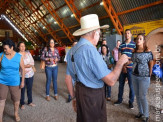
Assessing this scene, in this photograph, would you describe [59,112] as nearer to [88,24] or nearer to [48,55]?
[48,55]

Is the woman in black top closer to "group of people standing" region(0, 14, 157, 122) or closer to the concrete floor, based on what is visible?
"group of people standing" region(0, 14, 157, 122)

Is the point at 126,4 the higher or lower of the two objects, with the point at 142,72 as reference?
higher

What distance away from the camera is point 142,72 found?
8.12ft

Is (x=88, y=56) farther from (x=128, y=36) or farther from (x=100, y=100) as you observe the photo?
(x=128, y=36)

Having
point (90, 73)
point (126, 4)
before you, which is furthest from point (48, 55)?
point (126, 4)

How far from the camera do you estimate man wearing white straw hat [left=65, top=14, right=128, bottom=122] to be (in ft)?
4.00

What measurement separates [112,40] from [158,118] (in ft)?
21.5

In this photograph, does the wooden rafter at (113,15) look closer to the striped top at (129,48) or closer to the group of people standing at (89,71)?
the group of people standing at (89,71)

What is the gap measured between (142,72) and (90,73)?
5.29 ft

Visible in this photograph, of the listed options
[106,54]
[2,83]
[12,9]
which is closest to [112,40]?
[106,54]

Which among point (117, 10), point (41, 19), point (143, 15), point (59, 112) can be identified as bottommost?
point (59, 112)

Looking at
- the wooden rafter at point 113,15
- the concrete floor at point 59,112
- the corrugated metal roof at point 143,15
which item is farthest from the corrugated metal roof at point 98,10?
the concrete floor at point 59,112

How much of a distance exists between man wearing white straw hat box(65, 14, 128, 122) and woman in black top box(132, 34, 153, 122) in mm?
1380

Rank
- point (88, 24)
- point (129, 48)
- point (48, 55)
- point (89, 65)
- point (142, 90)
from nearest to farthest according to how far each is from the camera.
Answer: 1. point (89, 65)
2. point (88, 24)
3. point (142, 90)
4. point (129, 48)
5. point (48, 55)
